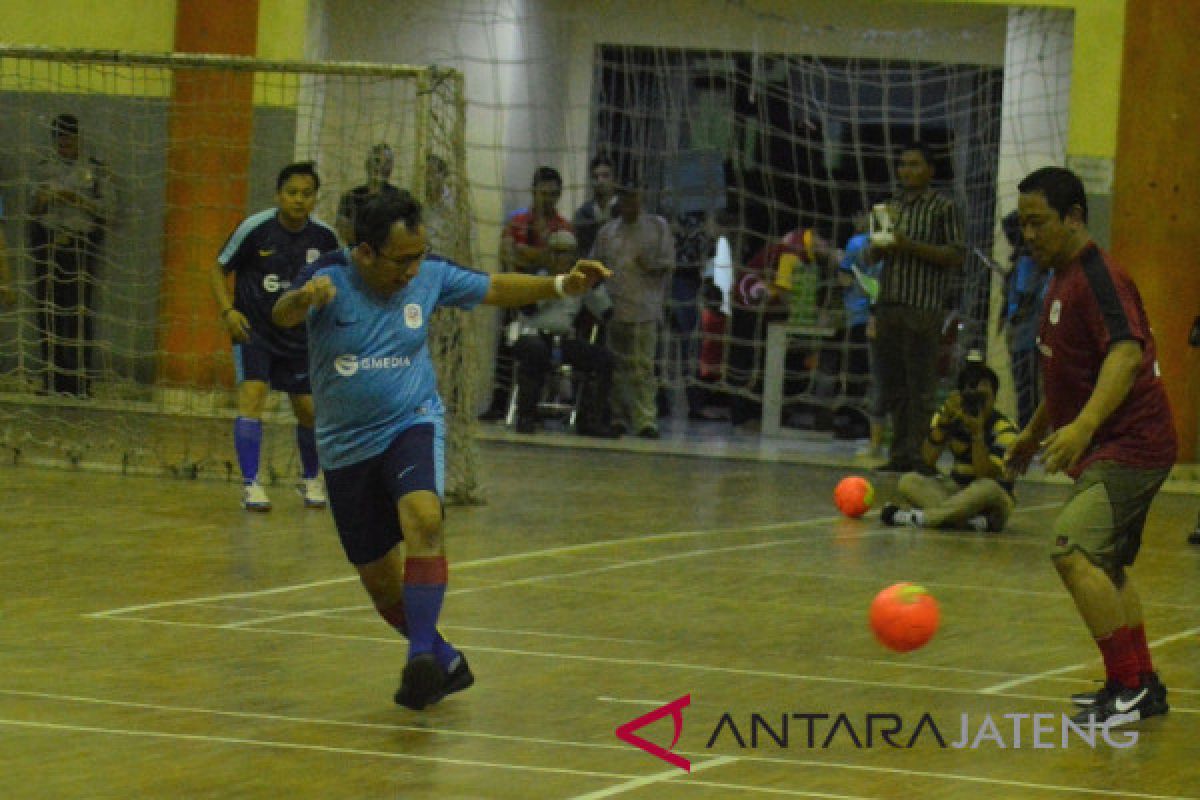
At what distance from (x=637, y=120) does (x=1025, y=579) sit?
10120 mm

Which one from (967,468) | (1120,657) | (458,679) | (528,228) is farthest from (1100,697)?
(528,228)

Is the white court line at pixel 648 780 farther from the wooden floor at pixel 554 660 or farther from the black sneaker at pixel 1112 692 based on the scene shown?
the black sneaker at pixel 1112 692

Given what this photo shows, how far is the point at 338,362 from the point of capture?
22.3ft

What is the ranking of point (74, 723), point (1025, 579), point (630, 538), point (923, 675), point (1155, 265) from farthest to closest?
point (1155, 265) < point (630, 538) < point (1025, 579) < point (923, 675) < point (74, 723)

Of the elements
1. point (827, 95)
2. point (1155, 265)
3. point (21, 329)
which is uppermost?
point (827, 95)

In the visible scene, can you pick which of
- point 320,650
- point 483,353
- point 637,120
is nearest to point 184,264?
point 483,353

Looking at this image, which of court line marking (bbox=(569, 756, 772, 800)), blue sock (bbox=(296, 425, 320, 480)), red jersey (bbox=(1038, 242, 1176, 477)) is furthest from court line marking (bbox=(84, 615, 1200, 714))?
blue sock (bbox=(296, 425, 320, 480))

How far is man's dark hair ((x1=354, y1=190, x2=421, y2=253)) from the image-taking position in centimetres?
664

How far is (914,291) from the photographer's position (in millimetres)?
15406

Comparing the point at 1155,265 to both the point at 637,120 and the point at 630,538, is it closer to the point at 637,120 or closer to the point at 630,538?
the point at 637,120

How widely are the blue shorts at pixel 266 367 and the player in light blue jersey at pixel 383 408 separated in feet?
15.9

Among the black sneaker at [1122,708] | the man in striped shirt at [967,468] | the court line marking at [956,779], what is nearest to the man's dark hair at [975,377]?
the man in striped shirt at [967,468]

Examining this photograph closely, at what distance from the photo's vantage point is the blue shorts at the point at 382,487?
668 centimetres

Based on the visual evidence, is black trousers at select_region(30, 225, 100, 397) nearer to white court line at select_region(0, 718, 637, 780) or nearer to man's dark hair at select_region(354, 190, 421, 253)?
man's dark hair at select_region(354, 190, 421, 253)
